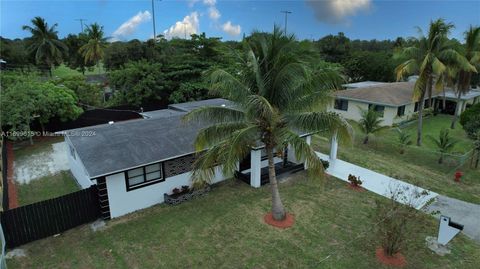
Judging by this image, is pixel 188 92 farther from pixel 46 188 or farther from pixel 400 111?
pixel 400 111

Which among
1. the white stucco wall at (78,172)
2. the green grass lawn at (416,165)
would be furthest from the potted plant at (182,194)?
the green grass lawn at (416,165)

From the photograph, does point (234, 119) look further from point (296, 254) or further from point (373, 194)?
point (373, 194)

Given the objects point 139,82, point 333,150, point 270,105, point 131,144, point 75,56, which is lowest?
point 333,150

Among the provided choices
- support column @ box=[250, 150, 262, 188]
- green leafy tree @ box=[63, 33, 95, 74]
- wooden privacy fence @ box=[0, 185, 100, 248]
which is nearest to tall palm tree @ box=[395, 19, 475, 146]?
support column @ box=[250, 150, 262, 188]

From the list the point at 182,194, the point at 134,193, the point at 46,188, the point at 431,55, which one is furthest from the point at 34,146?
the point at 431,55

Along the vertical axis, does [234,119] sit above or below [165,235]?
above

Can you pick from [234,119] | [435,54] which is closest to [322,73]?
[234,119]
